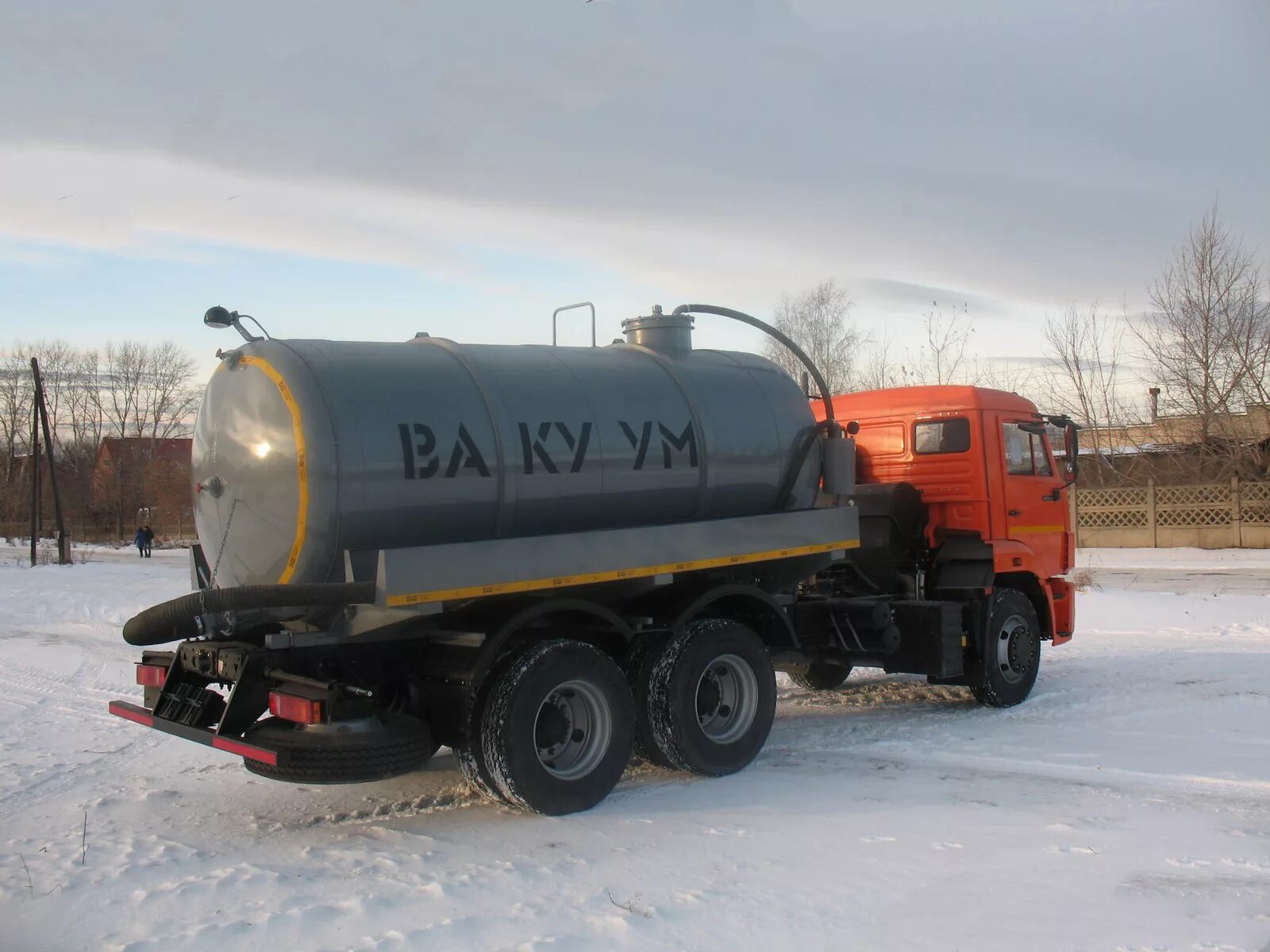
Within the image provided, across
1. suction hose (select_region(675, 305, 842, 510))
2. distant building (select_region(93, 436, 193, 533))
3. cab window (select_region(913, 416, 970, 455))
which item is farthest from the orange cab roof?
distant building (select_region(93, 436, 193, 533))

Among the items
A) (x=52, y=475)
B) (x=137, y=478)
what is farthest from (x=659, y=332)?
(x=137, y=478)

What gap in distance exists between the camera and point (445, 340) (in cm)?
681

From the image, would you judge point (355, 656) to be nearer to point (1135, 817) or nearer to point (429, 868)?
point (429, 868)

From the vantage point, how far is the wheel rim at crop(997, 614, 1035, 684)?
9656 mm

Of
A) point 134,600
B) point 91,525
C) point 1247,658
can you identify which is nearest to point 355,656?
point 1247,658

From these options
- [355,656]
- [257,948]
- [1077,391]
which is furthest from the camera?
[1077,391]

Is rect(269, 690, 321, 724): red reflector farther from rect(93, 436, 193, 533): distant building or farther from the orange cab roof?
rect(93, 436, 193, 533): distant building

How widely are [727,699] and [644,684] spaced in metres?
0.77

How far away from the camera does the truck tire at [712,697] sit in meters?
7.06

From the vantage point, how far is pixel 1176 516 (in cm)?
3041

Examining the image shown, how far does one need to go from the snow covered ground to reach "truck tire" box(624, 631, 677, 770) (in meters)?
0.21

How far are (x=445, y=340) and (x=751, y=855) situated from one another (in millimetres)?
3529

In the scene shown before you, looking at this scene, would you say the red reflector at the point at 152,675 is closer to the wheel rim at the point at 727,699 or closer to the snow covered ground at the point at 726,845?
the snow covered ground at the point at 726,845

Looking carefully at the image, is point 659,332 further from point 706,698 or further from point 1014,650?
point 1014,650
